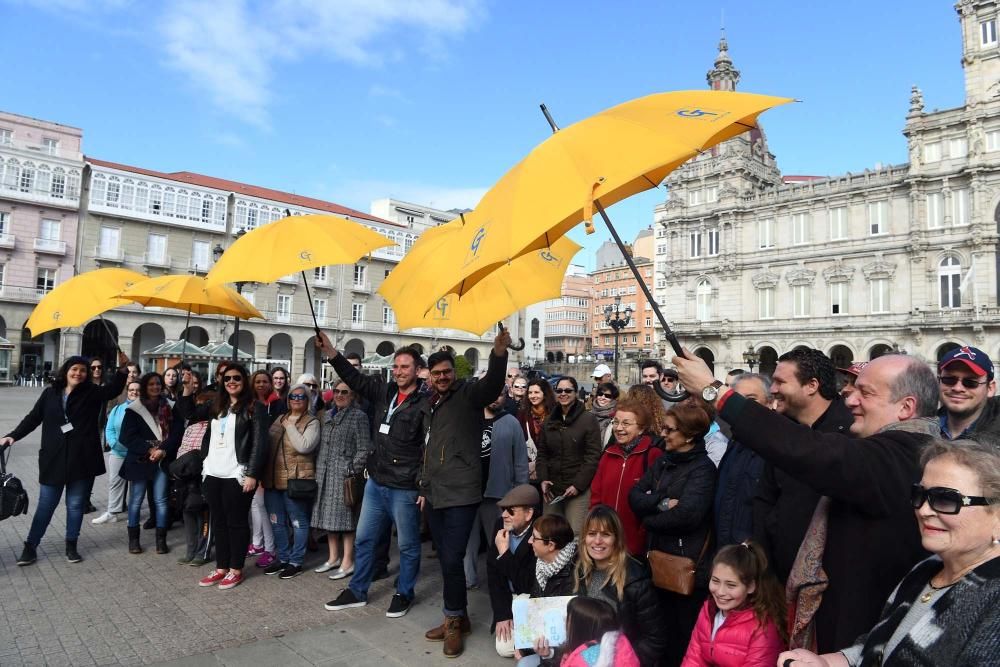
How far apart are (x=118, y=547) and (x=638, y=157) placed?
694cm

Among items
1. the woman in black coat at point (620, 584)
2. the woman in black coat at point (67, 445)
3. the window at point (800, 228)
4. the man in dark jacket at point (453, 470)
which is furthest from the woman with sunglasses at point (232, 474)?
the window at point (800, 228)

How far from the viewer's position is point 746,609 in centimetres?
277

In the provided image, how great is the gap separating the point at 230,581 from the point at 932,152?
4275 cm

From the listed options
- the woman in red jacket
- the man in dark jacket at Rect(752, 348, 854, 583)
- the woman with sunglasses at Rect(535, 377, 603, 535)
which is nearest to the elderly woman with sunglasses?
the man in dark jacket at Rect(752, 348, 854, 583)

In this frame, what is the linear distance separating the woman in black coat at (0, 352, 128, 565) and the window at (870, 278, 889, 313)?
40629 millimetres

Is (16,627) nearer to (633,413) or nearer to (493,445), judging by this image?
(493,445)

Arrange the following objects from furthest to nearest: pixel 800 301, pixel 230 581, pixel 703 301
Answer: pixel 703 301 < pixel 800 301 < pixel 230 581

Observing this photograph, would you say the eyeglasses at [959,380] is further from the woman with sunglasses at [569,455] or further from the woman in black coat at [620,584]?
the woman with sunglasses at [569,455]

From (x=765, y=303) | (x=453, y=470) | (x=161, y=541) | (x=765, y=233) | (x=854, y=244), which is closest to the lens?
(x=453, y=470)

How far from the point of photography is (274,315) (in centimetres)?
4062

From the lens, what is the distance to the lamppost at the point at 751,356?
120ft

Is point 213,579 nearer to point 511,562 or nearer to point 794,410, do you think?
point 511,562

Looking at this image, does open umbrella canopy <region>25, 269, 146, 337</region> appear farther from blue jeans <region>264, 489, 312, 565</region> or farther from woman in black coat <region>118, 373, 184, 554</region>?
blue jeans <region>264, 489, 312, 565</region>

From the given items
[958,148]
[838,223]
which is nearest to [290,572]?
[838,223]
